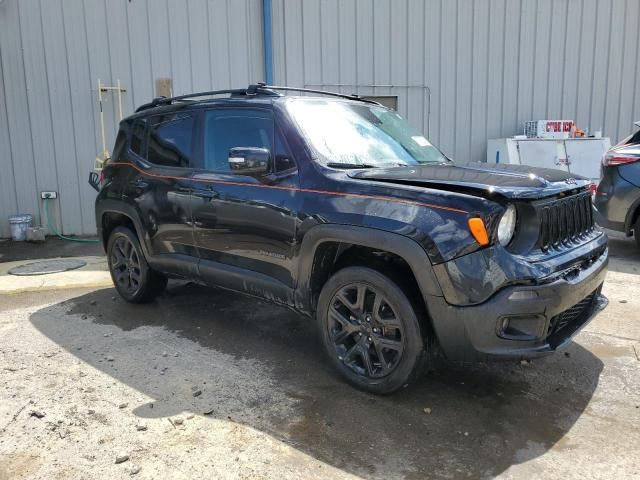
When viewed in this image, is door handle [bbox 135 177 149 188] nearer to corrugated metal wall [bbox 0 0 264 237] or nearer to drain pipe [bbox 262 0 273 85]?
corrugated metal wall [bbox 0 0 264 237]

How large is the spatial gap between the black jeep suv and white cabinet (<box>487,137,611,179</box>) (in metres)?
5.42

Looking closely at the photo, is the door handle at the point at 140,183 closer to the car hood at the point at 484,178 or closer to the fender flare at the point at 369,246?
the fender flare at the point at 369,246

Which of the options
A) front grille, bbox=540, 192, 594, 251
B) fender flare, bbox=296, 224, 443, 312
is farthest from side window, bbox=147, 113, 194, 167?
front grille, bbox=540, 192, 594, 251

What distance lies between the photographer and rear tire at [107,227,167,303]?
5.11m

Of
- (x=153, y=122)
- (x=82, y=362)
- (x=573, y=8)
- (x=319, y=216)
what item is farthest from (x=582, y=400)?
(x=573, y=8)

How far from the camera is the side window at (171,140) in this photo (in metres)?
4.52

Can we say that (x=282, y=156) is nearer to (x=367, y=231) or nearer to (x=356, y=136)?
(x=356, y=136)

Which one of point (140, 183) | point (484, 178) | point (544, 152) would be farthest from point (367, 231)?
point (544, 152)

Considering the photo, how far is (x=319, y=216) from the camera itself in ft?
11.1

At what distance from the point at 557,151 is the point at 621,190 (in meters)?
2.83

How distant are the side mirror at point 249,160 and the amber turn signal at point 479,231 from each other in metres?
1.45

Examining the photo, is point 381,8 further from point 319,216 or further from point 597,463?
point 597,463

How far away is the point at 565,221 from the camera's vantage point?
328 cm

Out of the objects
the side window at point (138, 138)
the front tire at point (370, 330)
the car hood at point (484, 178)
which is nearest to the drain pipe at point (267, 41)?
the side window at point (138, 138)
